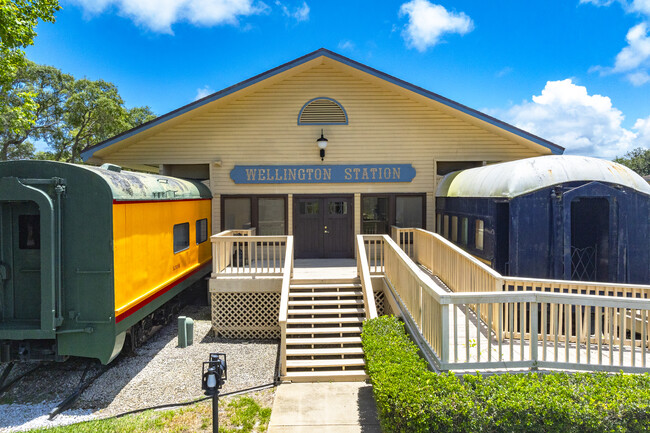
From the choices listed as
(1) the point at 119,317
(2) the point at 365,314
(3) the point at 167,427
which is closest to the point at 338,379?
(2) the point at 365,314

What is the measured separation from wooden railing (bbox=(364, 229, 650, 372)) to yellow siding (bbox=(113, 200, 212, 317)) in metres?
4.55

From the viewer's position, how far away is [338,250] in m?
11.7

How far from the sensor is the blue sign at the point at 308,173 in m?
11.5

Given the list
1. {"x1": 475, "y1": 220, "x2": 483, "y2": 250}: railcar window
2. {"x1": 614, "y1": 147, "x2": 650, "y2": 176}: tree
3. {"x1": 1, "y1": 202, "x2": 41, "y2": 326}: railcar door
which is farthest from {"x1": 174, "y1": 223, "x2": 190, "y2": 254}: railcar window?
{"x1": 614, "y1": 147, "x2": 650, "y2": 176}: tree

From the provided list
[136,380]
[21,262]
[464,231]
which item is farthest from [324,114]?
[136,380]

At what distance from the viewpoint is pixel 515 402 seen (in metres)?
3.77

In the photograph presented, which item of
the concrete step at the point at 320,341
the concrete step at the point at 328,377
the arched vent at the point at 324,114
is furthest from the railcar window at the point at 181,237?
the arched vent at the point at 324,114

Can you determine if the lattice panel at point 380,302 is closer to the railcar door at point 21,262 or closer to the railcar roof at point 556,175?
the railcar roof at point 556,175

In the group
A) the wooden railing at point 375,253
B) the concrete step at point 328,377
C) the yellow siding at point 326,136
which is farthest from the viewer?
the yellow siding at point 326,136

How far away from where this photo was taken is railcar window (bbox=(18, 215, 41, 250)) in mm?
5945

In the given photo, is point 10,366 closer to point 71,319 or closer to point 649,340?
point 71,319

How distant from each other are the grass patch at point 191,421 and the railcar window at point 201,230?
5291 millimetres

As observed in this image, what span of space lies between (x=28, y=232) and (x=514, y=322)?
24.8 ft

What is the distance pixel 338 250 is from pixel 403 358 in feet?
22.8
